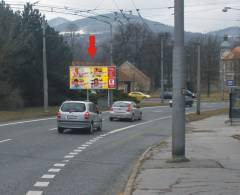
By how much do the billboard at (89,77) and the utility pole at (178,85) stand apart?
48166 mm

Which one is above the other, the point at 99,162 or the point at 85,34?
the point at 85,34

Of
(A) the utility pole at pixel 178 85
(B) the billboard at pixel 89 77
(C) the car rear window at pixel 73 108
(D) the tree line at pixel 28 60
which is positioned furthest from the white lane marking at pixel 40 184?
(B) the billboard at pixel 89 77

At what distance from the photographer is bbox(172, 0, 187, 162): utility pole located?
1580cm

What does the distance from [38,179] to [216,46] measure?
105 metres

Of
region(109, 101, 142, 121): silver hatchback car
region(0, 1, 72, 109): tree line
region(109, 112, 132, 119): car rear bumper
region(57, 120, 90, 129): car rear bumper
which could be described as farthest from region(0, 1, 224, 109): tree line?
region(57, 120, 90, 129): car rear bumper

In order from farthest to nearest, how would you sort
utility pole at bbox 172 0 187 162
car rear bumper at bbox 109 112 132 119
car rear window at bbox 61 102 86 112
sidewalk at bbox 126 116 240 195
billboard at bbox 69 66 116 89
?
billboard at bbox 69 66 116 89, car rear bumper at bbox 109 112 132 119, car rear window at bbox 61 102 86 112, utility pole at bbox 172 0 187 162, sidewalk at bbox 126 116 240 195

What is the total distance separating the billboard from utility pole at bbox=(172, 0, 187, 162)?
48.2 meters

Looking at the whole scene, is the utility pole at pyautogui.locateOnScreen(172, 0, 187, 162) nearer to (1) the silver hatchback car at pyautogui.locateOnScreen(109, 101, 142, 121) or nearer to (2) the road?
(2) the road

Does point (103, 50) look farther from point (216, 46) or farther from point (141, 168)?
point (141, 168)

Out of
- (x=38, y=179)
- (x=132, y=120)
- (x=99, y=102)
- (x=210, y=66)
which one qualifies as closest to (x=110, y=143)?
(x=38, y=179)

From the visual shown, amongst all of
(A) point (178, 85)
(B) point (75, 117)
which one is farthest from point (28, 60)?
(A) point (178, 85)

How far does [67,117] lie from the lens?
2997cm

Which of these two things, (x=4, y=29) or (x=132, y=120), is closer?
(x=132, y=120)

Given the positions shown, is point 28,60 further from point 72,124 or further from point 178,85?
point 178,85
